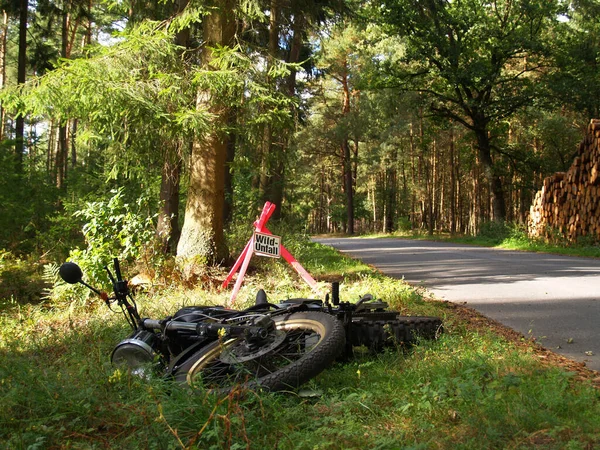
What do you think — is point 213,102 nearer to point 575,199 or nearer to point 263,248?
point 263,248

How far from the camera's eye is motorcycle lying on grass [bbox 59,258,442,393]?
390cm

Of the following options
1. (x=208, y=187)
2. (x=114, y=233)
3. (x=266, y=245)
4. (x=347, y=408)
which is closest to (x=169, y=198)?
(x=208, y=187)

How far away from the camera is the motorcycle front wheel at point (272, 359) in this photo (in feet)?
12.4

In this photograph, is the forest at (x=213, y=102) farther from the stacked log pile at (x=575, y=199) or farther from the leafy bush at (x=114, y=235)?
the stacked log pile at (x=575, y=199)

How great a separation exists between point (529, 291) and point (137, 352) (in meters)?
6.40

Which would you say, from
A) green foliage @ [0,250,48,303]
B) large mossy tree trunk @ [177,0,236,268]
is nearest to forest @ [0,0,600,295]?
large mossy tree trunk @ [177,0,236,268]

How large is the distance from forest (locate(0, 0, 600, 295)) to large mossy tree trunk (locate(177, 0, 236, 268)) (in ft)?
0.08

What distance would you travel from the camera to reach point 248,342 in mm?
4117

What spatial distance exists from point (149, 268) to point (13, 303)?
7.36 feet

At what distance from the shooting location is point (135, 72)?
927 centimetres

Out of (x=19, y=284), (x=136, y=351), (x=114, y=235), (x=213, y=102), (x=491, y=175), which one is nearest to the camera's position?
(x=136, y=351)

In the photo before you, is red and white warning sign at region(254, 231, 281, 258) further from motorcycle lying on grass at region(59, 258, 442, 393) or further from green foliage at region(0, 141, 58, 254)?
green foliage at region(0, 141, 58, 254)

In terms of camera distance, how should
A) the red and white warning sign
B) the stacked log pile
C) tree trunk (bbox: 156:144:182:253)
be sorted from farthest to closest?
the stacked log pile, tree trunk (bbox: 156:144:182:253), the red and white warning sign

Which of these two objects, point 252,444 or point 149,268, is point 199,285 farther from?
point 252,444
